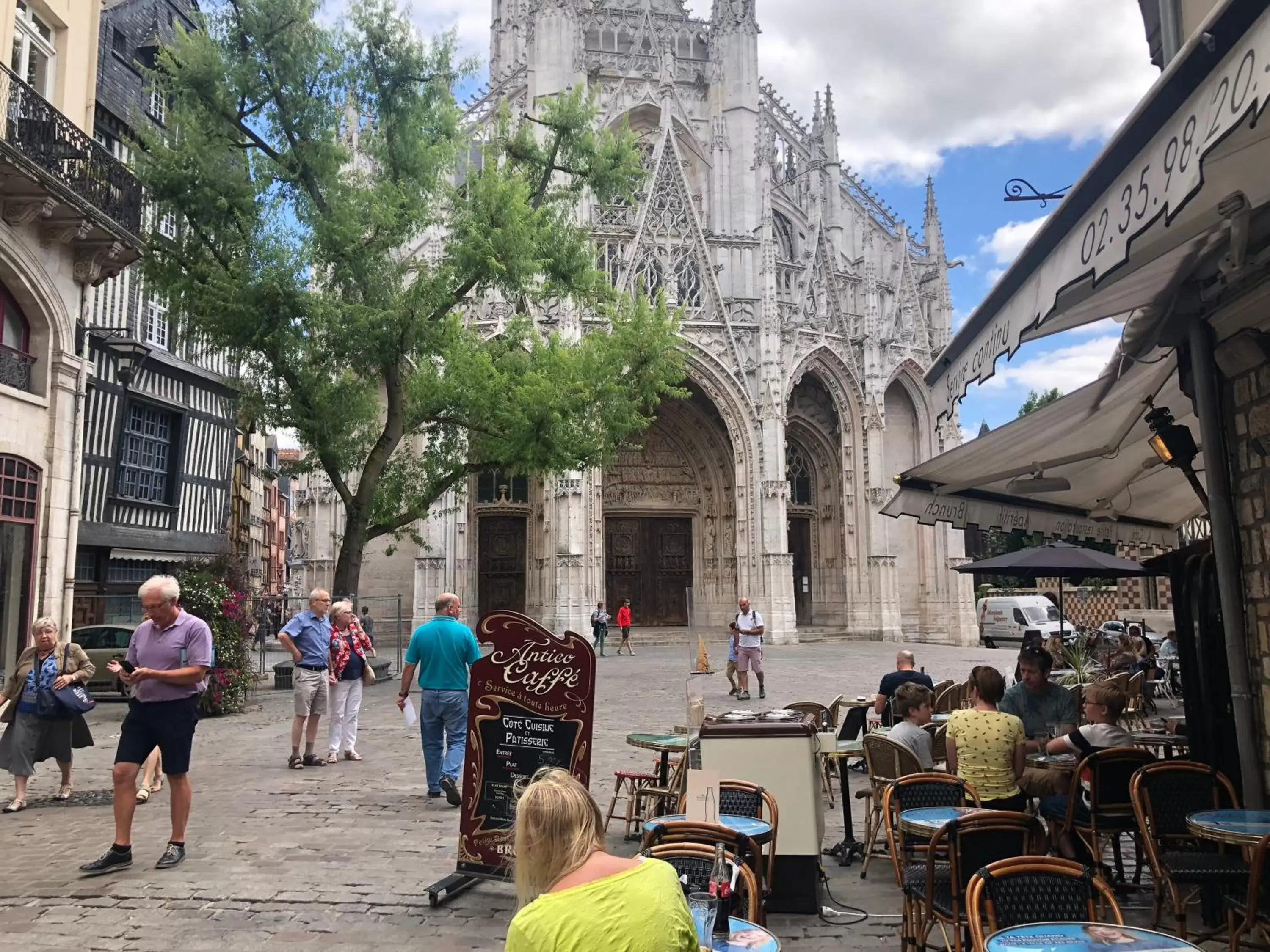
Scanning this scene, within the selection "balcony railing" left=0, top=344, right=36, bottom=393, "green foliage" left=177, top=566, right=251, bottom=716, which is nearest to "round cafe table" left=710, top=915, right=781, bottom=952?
"green foliage" left=177, top=566, right=251, bottom=716

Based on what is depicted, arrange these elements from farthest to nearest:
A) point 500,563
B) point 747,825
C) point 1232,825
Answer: point 500,563, point 747,825, point 1232,825

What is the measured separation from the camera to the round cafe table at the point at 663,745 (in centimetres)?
626

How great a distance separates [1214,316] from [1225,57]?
2453mm

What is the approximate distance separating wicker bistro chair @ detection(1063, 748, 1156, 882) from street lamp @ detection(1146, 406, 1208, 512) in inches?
67.1

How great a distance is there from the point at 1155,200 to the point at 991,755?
11.3 feet

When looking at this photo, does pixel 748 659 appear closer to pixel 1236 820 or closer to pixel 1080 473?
pixel 1080 473

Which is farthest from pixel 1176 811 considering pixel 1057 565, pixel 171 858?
pixel 1057 565

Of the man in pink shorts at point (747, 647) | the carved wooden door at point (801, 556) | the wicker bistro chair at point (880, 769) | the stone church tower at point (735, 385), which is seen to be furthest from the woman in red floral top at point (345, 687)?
the carved wooden door at point (801, 556)

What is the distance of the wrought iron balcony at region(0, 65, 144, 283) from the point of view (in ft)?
37.4

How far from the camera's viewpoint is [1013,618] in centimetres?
3106

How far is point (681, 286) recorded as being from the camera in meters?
29.1

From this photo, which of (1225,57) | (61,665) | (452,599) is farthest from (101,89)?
(1225,57)

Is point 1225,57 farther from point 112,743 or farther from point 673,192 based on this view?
point 673,192

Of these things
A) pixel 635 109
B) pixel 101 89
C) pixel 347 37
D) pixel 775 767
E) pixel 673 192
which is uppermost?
pixel 635 109
